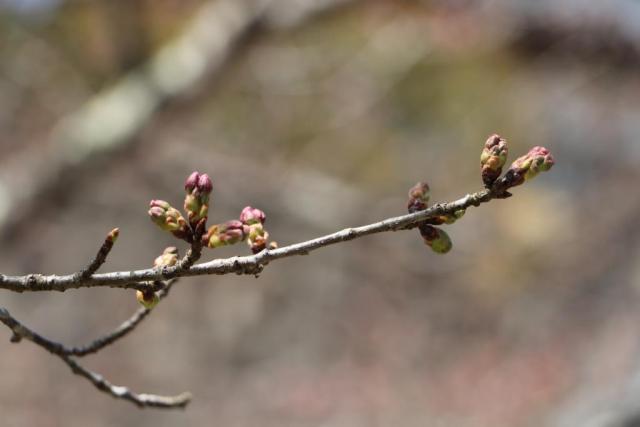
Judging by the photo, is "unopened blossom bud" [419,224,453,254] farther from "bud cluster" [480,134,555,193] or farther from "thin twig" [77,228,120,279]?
"thin twig" [77,228,120,279]

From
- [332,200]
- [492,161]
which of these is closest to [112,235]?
[492,161]

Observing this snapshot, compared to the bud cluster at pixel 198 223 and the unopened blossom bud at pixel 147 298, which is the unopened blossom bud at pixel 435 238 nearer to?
the bud cluster at pixel 198 223

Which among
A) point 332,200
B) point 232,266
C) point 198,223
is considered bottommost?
point 232,266

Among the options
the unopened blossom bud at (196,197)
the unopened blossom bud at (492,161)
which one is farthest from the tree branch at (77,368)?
the unopened blossom bud at (492,161)

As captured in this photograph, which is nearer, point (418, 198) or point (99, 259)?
point (99, 259)

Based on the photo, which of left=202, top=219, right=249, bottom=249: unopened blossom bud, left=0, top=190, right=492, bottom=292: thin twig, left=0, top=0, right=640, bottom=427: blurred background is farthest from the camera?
left=0, top=0, right=640, bottom=427: blurred background

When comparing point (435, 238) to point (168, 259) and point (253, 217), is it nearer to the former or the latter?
point (253, 217)

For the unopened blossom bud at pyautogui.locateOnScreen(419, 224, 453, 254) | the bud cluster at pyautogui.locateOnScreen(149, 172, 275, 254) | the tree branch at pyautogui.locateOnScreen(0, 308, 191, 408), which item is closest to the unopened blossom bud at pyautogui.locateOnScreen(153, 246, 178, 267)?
the bud cluster at pyautogui.locateOnScreen(149, 172, 275, 254)
